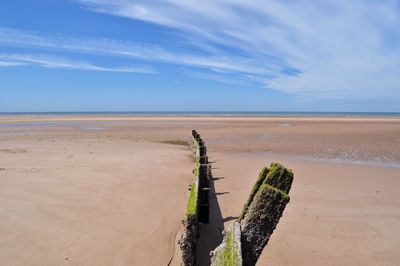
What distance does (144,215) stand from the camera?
23.1 feet

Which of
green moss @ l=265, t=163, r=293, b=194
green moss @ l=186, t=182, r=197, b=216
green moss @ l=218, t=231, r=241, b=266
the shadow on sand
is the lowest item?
the shadow on sand

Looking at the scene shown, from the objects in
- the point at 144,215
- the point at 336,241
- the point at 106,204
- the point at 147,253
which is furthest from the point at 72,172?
the point at 336,241

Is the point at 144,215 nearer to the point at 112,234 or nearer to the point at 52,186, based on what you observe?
the point at 112,234

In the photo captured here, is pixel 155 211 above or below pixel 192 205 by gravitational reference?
below

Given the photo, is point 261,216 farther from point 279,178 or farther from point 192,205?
point 192,205

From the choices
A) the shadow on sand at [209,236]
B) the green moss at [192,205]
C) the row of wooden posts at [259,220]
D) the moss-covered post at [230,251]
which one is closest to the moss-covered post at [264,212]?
the row of wooden posts at [259,220]

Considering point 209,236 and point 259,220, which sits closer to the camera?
point 259,220

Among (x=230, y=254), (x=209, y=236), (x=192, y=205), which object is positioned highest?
(x=230, y=254)

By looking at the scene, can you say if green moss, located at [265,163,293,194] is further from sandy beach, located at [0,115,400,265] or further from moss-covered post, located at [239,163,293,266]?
sandy beach, located at [0,115,400,265]

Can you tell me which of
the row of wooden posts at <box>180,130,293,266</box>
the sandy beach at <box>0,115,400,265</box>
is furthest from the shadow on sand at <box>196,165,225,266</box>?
the row of wooden posts at <box>180,130,293,266</box>

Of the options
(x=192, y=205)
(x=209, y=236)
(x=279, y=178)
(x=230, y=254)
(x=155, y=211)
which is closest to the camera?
(x=230, y=254)

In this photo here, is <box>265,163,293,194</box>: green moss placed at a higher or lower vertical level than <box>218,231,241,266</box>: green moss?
higher

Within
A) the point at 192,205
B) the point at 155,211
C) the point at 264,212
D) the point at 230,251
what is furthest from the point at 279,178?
the point at 155,211

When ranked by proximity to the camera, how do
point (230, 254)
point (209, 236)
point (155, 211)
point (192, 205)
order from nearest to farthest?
point (230, 254) < point (192, 205) < point (209, 236) < point (155, 211)
